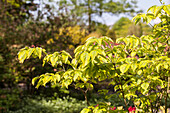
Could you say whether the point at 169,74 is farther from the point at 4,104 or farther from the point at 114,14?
the point at 114,14

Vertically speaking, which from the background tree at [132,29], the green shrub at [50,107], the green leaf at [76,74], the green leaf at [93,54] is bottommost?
the green shrub at [50,107]

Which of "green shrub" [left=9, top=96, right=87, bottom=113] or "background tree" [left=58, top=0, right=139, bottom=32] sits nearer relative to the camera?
"green shrub" [left=9, top=96, right=87, bottom=113]

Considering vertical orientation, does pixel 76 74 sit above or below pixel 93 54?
below

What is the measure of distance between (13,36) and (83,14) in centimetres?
1207

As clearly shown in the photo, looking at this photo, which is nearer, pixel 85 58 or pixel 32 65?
pixel 85 58

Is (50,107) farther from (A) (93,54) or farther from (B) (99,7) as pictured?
(B) (99,7)

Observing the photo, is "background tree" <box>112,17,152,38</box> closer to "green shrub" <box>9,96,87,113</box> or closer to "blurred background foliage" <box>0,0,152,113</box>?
"blurred background foliage" <box>0,0,152,113</box>

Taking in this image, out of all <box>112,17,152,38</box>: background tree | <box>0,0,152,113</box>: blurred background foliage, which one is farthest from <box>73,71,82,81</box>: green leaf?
<box>112,17,152,38</box>: background tree

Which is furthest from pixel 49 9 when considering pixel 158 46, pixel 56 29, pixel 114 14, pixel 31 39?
pixel 114 14

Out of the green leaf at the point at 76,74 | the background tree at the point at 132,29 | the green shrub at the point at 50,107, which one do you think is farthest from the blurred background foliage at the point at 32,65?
the background tree at the point at 132,29

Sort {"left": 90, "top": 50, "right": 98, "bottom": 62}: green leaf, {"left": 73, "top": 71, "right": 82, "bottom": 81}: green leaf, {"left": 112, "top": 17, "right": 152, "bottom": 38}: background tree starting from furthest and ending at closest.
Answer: {"left": 112, "top": 17, "right": 152, "bottom": 38}: background tree < {"left": 73, "top": 71, "right": 82, "bottom": 81}: green leaf < {"left": 90, "top": 50, "right": 98, "bottom": 62}: green leaf

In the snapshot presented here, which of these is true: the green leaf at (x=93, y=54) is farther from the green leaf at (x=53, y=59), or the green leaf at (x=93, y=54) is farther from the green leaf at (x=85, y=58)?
the green leaf at (x=53, y=59)

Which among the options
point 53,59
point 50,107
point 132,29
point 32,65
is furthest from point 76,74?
point 132,29

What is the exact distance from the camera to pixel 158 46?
7.01 feet
